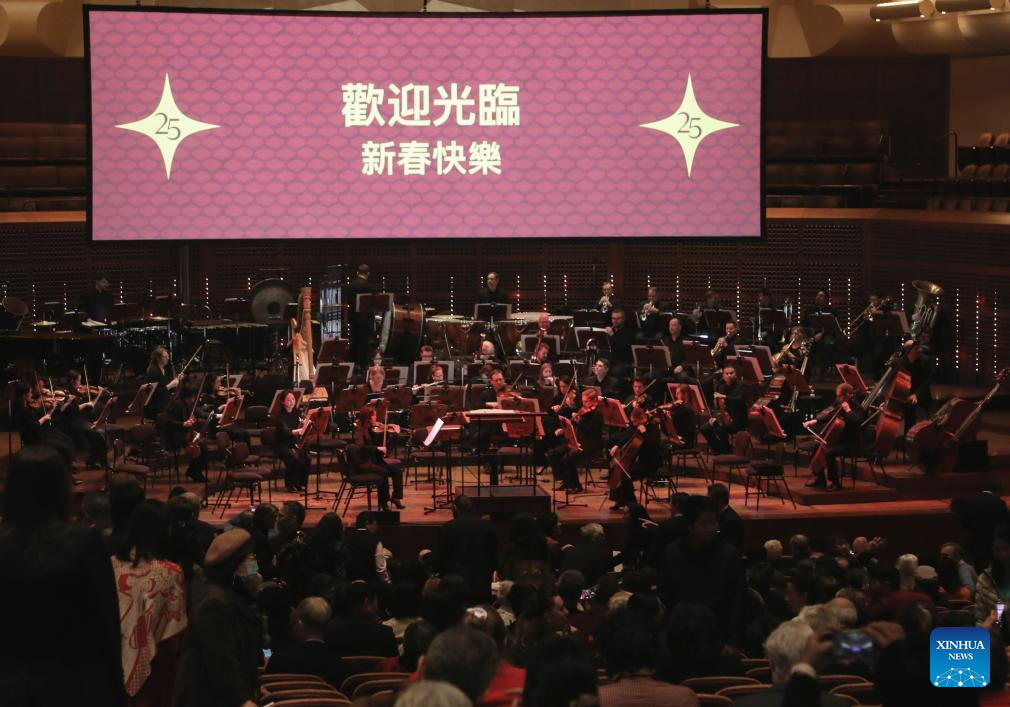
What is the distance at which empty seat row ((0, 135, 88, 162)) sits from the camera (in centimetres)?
2205

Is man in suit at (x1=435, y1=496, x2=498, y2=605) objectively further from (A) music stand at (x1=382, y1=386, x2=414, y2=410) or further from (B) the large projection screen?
(B) the large projection screen

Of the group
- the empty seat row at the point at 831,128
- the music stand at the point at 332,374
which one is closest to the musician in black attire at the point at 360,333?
the music stand at the point at 332,374

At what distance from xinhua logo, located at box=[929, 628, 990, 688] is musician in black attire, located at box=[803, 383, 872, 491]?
8626 millimetres

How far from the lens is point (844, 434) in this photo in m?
13.5

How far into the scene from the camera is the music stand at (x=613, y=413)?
1310cm

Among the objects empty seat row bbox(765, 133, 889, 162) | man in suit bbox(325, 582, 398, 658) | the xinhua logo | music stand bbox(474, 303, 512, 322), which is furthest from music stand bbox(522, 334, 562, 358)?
the xinhua logo

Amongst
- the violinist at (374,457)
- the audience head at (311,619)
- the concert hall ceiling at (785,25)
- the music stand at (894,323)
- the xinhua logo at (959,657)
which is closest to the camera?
the xinhua logo at (959,657)

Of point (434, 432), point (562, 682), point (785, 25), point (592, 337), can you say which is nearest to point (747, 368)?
point (592, 337)

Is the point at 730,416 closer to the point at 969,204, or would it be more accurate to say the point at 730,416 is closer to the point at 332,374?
the point at 332,374

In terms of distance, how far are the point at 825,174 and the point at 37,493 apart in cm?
1984

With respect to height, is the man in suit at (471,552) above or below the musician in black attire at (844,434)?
below

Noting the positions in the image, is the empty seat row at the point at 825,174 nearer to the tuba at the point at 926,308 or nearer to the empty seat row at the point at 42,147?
the tuba at the point at 926,308

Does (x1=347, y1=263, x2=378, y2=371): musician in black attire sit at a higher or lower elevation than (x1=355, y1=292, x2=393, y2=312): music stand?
lower

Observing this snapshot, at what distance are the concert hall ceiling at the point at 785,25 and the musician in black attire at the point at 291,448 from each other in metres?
10.00
